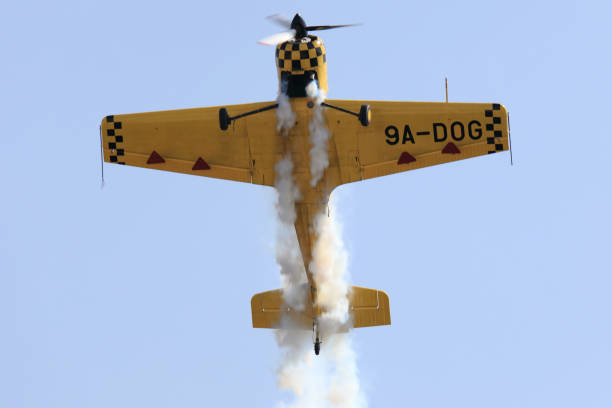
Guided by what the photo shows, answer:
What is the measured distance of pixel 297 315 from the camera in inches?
1778

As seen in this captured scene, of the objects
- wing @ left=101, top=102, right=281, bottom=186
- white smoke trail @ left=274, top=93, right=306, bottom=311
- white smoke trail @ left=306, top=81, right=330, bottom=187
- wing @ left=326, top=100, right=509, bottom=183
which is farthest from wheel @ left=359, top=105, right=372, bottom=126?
wing @ left=101, top=102, right=281, bottom=186

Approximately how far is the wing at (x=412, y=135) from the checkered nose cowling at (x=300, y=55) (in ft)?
3.48

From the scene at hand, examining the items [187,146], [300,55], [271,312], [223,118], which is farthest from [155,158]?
[271,312]

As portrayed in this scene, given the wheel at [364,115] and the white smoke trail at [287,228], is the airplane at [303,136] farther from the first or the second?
the white smoke trail at [287,228]

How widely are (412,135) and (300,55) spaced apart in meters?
3.29

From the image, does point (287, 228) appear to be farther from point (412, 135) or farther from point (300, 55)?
point (300, 55)

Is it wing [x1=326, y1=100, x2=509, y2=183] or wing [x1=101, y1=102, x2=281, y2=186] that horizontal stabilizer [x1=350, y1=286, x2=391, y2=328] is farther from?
wing [x1=101, y1=102, x2=281, y2=186]

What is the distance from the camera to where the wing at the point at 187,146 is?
42844 mm

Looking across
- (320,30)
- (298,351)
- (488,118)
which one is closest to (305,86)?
(320,30)

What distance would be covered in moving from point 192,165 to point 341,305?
5292 millimetres

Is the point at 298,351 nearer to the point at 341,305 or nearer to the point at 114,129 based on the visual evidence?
the point at 341,305

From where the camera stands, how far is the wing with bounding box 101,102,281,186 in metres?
42.8

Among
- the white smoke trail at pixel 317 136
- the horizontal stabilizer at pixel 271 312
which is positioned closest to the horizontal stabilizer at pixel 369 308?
the horizontal stabilizer at pixel 271 312

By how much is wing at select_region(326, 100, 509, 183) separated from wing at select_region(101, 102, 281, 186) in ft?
6.12
